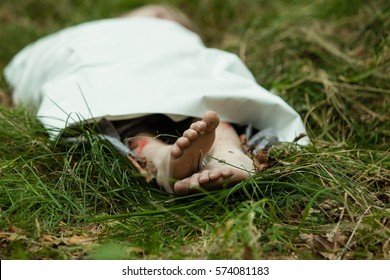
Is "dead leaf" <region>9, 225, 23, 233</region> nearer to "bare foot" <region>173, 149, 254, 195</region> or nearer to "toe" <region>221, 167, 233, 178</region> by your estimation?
"bare foot" <region>173, 149, 254, 195</region>

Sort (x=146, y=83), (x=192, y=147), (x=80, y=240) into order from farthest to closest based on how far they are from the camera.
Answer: (x=146, y=83) → (x=192, y=147) → (x=80, y=240)

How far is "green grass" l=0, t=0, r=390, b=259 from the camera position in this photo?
51.0 inches

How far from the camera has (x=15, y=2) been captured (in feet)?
12.4

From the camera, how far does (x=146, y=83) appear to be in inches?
76.0

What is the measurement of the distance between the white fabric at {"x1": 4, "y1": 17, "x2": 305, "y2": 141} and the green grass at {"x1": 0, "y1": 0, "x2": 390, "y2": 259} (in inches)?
4.8

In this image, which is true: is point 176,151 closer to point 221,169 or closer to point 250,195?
point 221,169

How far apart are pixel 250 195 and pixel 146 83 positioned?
24.5 inches

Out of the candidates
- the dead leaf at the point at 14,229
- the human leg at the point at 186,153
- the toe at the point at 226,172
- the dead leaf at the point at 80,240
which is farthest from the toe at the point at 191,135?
the dead leaf at the point at 14,229

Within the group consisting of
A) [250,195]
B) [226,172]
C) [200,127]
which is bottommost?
[250,195]

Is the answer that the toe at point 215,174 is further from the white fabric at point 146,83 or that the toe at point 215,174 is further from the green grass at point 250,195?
the white fabric at point 146,83

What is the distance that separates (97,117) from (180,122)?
0.28 metres

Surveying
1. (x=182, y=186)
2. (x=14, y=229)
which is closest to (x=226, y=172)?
(x=182, y=186)
